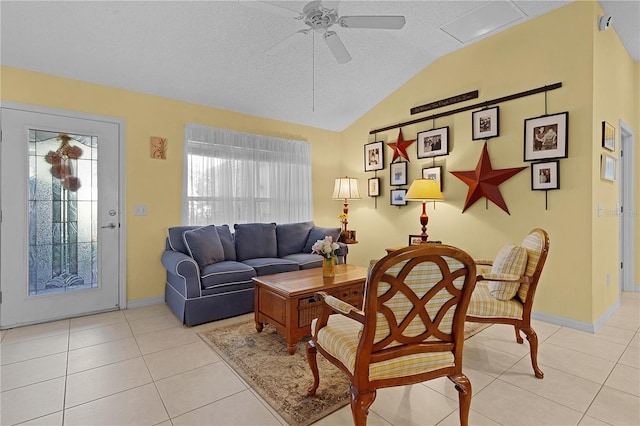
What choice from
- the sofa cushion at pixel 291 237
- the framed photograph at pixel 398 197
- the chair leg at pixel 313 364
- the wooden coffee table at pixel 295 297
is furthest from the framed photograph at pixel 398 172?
the chair leg at pixel 313 364

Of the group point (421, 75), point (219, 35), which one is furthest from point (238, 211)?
point (421, 75)

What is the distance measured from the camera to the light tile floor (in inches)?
71.2

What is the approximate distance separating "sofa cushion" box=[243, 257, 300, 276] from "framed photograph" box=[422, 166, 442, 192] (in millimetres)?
2101

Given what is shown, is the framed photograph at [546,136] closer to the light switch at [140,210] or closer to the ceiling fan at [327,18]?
the ceiling fan at [327,18]

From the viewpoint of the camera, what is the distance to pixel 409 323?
1.46 meters

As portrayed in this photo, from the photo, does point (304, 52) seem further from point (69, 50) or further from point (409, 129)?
point (69, 50)

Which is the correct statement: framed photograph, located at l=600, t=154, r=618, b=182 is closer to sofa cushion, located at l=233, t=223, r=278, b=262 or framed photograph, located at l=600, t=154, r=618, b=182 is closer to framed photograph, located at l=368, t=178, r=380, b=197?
framed photograph, located at l=368, t=178, r=380, b=197

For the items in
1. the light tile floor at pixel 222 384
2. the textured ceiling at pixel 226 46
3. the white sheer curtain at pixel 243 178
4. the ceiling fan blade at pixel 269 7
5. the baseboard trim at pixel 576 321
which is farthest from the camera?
the white sheer curtain at pixel 243 178

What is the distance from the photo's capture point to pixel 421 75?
14.5 feet

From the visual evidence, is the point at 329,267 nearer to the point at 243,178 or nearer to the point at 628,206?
the point at 243,178

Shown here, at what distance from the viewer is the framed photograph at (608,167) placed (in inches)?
126

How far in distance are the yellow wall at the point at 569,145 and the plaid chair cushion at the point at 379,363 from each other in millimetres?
2392

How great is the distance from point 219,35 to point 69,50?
4.59ft

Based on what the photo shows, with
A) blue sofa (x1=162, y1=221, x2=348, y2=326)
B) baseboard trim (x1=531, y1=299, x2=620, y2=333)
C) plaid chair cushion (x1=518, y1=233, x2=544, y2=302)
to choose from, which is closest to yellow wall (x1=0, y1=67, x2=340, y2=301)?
blue sofa (x1=162, y1=221, x2=348, y2=326)
